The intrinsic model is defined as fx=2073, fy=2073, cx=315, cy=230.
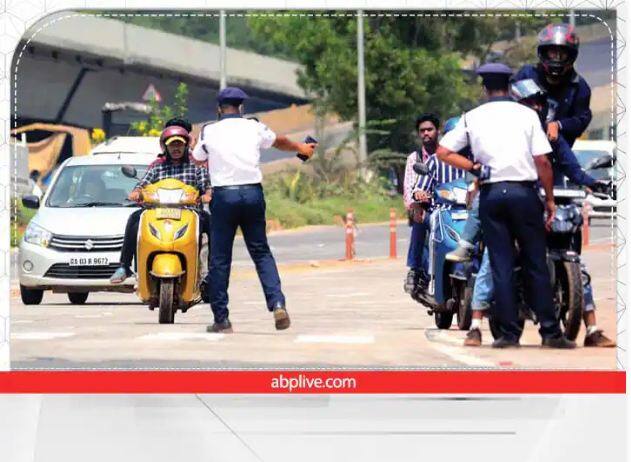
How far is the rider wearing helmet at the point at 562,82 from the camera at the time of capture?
1032 cm

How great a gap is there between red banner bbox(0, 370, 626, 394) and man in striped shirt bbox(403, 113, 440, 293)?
2.42 feet

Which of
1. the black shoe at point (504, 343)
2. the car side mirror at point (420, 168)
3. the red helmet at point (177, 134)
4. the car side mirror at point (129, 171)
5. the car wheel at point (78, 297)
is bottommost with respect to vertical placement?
the black shoe at point (504, 343)

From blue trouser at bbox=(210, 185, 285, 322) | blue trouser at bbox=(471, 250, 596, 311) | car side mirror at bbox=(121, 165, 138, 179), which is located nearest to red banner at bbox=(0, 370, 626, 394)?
blue trouser at bbox=(471, 250, 596, 311)

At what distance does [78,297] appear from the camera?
11.4 meters

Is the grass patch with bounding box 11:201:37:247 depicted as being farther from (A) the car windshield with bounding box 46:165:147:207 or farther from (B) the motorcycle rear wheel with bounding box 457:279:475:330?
(B) the motorcycle rear wheel with bounding box 457:279:475:330

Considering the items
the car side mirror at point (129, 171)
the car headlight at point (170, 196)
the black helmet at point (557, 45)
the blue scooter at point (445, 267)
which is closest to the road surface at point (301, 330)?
the blue scooter at point (445, 267)

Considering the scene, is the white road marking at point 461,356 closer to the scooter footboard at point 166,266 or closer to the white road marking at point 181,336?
the white road marking at point 181,336

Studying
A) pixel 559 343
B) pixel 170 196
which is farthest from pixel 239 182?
pixel 559 343

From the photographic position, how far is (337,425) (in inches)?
436

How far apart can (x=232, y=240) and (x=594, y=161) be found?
6.43 ft

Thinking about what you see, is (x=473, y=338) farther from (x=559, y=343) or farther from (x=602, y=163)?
(x=602, y=163)

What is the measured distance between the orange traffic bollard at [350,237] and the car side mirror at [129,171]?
1273 mm

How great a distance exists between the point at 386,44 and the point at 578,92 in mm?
1066

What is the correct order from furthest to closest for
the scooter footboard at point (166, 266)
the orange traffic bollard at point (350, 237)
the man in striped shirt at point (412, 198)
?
the scooter footboard at point (166, 266), the orange traffic bollard at point (350, 237), the man in striped shirt at point (412, 198)
